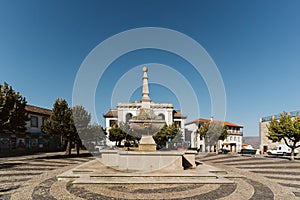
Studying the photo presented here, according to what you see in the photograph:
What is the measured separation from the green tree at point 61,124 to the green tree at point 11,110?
2.69m

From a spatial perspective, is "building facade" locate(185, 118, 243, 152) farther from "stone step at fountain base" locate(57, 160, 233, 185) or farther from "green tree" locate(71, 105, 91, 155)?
"stone step at fountain base" locate(57, 160, 233, 185)

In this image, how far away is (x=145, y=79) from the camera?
45.3 ft

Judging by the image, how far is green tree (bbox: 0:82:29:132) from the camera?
1988cm

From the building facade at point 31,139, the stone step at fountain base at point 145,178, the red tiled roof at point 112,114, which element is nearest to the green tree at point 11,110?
the building facade at point 31,139

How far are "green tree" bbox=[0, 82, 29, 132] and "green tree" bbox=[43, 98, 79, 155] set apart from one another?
8.84ft

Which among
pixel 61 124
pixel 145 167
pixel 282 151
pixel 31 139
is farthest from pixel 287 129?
pixel 31 139

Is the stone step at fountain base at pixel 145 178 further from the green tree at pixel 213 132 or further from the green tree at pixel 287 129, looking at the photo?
the green tree at pixel 213 132

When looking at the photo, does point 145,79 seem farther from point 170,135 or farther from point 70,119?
point 170,135

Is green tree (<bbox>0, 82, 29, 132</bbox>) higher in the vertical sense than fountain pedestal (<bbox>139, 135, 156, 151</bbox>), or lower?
higher

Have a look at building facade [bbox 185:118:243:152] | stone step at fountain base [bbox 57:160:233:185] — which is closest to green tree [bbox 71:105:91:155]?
stone step at fountain base [bbox 57:160:233:185]

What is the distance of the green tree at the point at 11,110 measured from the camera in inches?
782

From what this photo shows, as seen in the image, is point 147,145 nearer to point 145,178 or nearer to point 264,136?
point 145,178

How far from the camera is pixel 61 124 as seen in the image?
21.0 m

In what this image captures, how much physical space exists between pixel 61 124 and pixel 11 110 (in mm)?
5012
